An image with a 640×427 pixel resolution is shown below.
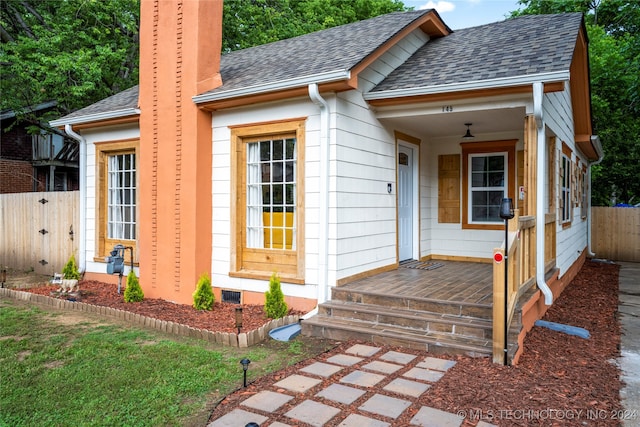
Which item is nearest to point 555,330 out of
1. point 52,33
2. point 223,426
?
point 223,426

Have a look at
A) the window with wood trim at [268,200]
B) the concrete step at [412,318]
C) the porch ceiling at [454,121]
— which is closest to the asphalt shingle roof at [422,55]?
the porch ceiling at [454,121]

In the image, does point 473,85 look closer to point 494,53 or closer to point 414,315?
point 494,53

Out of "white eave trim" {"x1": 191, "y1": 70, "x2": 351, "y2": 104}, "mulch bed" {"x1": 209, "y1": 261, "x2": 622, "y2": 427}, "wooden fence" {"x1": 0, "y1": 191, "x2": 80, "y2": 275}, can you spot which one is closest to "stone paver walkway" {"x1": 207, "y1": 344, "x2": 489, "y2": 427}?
"mulch bed" {"x1": 209, "y1": 261, "x2": 622, "y2": 427}

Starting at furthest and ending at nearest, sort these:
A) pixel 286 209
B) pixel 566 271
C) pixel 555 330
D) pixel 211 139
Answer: pixel 566 271 → pixel 211 139 → pixel 286 209 → pixel 555 330

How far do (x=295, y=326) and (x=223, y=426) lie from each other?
240 cm

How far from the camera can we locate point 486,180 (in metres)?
8.45

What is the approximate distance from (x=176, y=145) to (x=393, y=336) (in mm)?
4218

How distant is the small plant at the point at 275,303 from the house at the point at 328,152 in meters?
0.33

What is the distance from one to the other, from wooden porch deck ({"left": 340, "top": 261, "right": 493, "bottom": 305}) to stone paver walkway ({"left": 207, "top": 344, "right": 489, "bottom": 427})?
112 centimetres

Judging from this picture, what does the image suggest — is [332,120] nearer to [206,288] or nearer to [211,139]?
[211,139]

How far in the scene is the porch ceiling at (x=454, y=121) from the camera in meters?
6.32

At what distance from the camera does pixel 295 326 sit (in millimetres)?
5449

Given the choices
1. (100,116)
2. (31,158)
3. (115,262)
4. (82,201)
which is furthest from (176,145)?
(31,158)

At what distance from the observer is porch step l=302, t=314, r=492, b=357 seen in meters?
4.44
